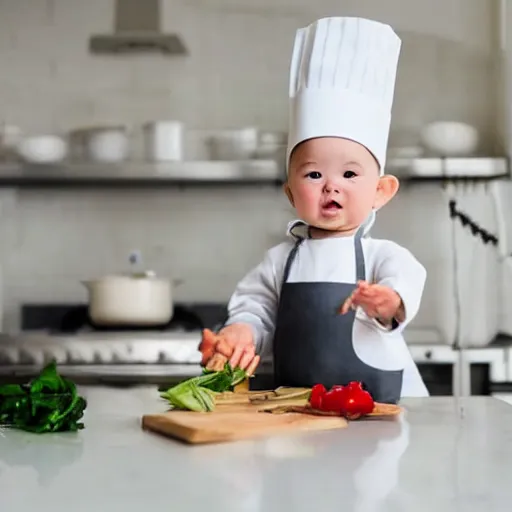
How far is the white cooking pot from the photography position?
1.85 m

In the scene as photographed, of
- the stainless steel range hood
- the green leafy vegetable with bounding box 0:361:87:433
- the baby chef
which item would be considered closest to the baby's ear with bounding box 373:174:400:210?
the baby chef

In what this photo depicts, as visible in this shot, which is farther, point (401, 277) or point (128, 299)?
point (128, 299)

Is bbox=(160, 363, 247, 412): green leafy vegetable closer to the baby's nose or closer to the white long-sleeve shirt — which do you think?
the white long-sleeve shirt

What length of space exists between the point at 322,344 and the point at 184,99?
146cm

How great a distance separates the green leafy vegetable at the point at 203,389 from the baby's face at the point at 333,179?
0.64 feet

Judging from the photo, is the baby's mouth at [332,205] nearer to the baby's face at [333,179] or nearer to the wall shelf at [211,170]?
the baby's face at [333,179]

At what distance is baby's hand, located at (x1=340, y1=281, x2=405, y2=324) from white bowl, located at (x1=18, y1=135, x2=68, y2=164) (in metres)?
1.41

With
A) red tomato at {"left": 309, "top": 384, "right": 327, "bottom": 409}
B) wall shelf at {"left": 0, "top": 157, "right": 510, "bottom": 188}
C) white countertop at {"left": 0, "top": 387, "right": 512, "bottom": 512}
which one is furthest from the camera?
wall shelf at {"left": 0, "top": 157, "right": 510, "bottom": 188}

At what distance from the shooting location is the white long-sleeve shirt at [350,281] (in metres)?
0.89

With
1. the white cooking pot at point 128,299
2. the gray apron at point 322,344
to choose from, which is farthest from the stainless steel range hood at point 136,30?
the gray apron at point 322,344

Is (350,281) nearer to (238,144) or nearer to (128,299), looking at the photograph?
(128,299)

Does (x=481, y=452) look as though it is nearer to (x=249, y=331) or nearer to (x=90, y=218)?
(x=249, y=331)

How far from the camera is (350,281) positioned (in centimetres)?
91

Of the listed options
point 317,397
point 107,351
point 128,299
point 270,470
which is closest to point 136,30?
point 128,299
